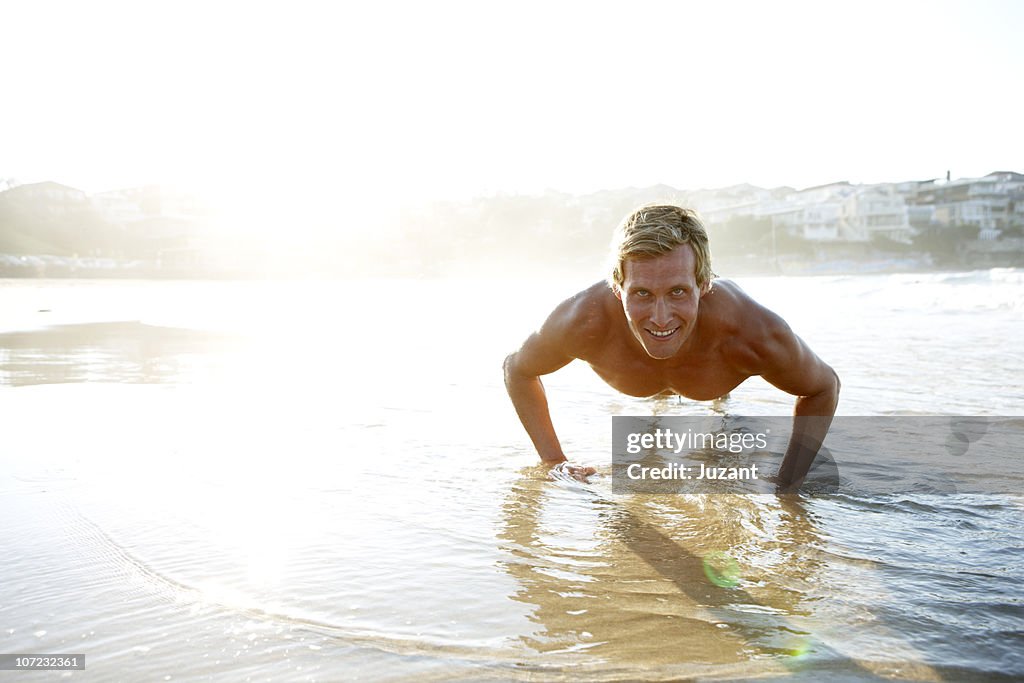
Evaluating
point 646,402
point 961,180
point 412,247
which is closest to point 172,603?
point 646,402

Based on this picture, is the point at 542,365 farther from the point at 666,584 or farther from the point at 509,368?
the point at 666,584

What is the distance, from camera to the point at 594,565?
9.51ft

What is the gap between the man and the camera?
11.3 feet

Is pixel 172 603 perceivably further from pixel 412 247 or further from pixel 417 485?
pixel 412 247

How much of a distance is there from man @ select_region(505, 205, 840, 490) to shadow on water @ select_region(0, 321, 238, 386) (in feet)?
15.0

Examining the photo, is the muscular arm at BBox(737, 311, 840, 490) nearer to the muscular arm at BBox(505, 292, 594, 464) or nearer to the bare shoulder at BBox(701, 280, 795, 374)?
the bare shoulder at BBox(701, 280, 795, 374)

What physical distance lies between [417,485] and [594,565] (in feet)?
4.29

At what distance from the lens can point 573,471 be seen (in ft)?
13.4

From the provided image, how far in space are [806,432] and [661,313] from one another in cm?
105

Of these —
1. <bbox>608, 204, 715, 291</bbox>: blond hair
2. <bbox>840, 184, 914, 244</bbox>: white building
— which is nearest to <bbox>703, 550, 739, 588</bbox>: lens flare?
<bbox>608, 204, 715, 291</bbox>: blond hair

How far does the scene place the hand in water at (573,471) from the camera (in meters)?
4.07

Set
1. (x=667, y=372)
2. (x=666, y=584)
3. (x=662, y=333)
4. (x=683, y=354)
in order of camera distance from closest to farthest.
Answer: (x=666, y=584) → (x=662, y=333) → (x=683, y=354) → (x=667, y=372)

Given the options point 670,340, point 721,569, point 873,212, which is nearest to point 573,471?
point 670,340

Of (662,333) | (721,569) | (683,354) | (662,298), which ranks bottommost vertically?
(721,569)
